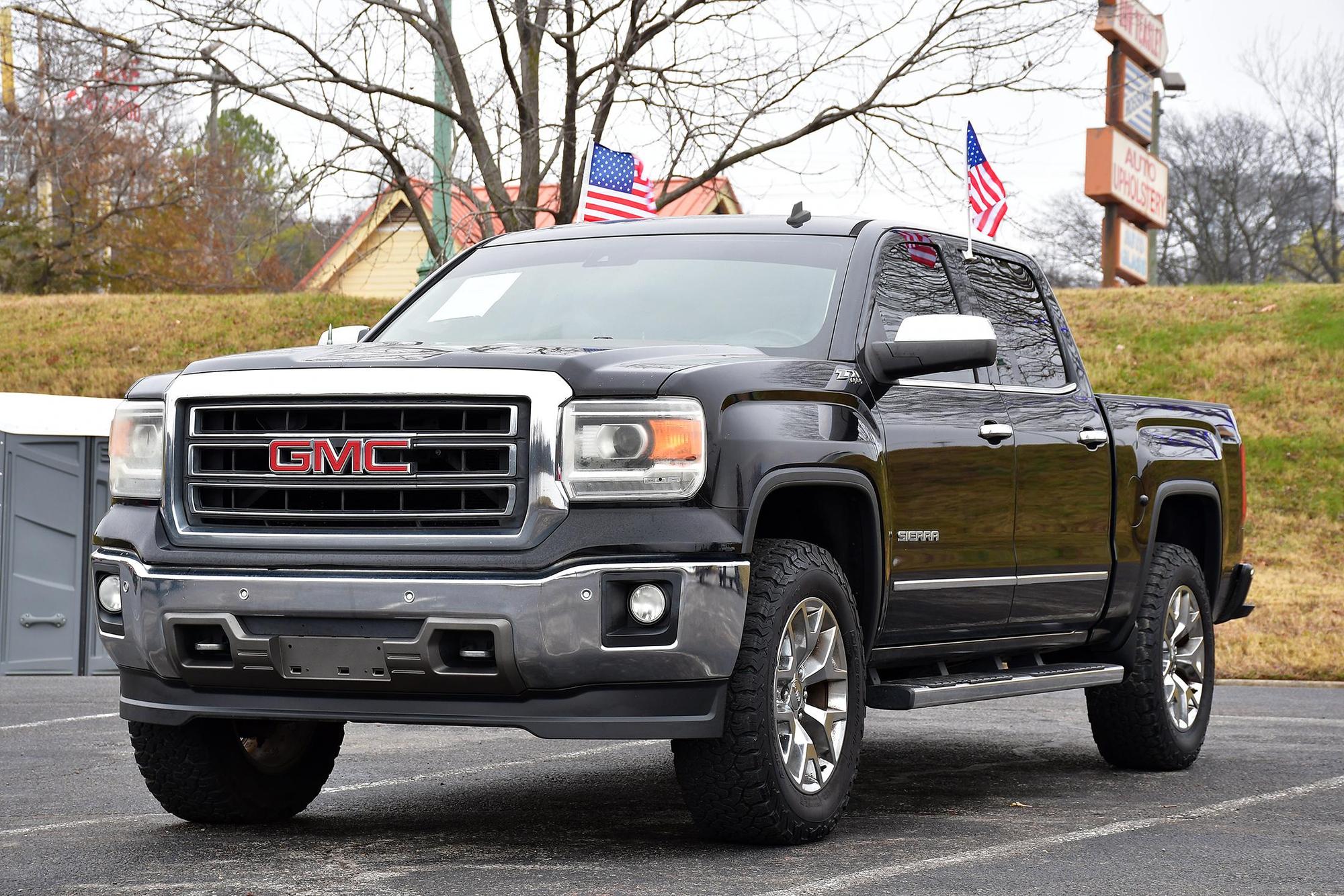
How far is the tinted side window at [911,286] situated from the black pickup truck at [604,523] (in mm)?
18

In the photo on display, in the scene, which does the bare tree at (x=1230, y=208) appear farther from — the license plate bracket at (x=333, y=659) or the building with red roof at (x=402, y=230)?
the license plate bracket at (x=333, y=659)

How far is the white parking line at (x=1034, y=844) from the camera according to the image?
198 inches

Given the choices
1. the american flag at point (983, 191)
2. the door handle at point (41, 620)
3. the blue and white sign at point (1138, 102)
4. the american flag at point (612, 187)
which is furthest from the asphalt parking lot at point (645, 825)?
the blue and white sign at point (1138, 102)

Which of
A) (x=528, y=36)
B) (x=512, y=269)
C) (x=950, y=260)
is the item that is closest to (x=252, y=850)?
(x=512, y=269)

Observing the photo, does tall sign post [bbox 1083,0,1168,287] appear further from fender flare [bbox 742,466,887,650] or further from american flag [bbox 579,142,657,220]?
fender flare [bbox 742,466,887,650]

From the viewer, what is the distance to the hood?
5156mm

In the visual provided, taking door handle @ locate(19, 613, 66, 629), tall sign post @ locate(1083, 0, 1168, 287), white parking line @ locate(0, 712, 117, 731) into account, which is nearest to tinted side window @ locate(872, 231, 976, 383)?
white parking line @ locate(0, 712, 117, 731)

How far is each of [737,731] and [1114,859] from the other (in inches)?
49.9

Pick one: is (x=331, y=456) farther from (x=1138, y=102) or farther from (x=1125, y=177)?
(x=1138, y=102)

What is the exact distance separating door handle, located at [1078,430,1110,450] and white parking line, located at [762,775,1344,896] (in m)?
1.49

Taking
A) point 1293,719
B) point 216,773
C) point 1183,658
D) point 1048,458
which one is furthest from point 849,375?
point 1293,719

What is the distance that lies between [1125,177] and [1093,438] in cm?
2433

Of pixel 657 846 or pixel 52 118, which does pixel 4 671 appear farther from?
pixel 52 118

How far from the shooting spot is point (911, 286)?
6828 millimetres
